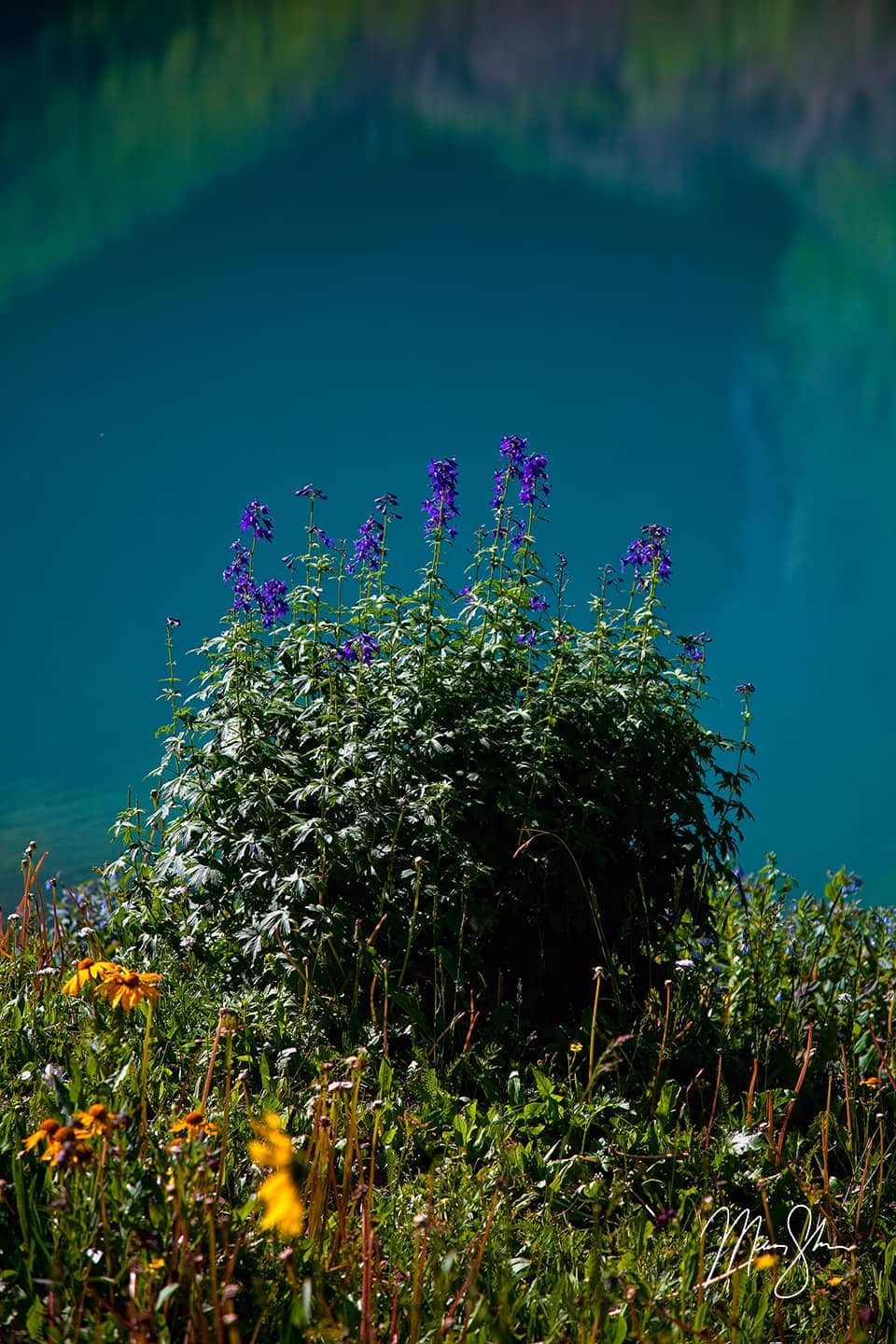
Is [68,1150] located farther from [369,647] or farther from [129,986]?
[369,647]

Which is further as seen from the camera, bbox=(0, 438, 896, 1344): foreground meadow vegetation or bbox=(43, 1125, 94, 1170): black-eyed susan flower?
bbox=(0, 438, 896, 1344): foreground meadow vegetation

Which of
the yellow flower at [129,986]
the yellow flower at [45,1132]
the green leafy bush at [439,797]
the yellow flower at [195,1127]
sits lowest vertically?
the yellow flower at [45,1132]

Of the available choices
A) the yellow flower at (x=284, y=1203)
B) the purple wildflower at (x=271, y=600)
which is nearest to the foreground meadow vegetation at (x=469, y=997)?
the purple wildflower at (x=271, y=600)

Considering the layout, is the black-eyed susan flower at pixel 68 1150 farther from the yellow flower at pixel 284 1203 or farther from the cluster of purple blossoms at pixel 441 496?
the cluster of purple blossoms at pixel 441 496

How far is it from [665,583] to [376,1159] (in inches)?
94.7

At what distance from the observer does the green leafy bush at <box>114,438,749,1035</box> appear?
3.71 m

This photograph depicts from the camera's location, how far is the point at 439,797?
3600 millimetres

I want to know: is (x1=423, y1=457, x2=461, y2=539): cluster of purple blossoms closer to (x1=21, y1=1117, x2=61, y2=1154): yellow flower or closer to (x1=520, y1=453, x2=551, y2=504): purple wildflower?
(x1=520, y1=453, x2=551, y2=504): purple wildflower

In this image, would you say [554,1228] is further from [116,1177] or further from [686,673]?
[686,673]

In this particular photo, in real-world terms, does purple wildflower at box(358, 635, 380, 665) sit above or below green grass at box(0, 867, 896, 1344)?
above
